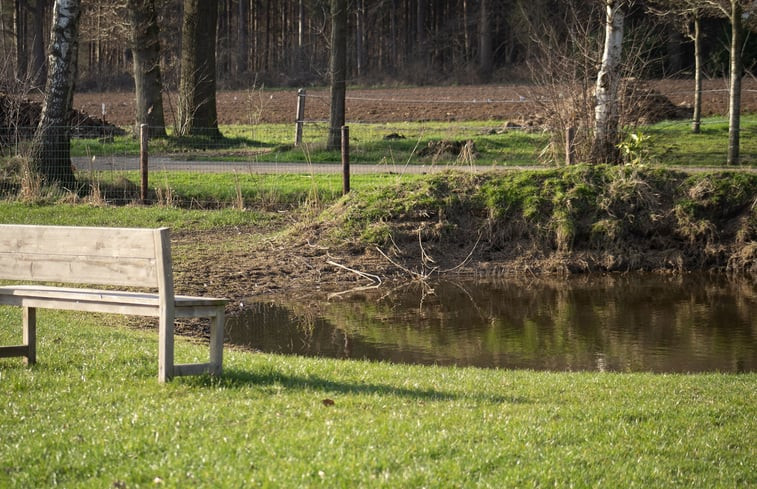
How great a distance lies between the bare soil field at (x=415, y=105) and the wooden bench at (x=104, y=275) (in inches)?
876

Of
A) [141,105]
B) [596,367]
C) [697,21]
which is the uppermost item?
[697,21]

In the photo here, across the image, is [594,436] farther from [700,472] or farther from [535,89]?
[535,89]

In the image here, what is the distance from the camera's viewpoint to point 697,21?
27.1m

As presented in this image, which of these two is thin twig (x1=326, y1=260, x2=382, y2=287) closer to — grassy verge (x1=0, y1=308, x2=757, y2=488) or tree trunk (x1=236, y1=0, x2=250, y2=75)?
grassy verge (x1=0, y1=308, x2=757, y2=488)

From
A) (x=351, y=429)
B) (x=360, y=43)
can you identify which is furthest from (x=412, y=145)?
(x=360, y=43)

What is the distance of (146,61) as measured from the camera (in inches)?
1133

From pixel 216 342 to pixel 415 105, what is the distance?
33.5 meters

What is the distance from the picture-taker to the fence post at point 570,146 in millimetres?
18516

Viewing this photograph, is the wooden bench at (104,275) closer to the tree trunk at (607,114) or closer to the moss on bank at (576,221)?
the moss on bank at (576,221)

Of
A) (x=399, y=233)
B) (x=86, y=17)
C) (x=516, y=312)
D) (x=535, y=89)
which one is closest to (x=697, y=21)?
(x=535, y=89)

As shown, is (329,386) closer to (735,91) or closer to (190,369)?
(190,369)

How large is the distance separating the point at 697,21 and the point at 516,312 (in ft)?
54.9

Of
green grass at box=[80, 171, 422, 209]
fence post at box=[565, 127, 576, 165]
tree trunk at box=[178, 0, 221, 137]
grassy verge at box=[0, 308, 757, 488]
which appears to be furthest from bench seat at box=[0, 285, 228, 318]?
tree trunk at box=[178, 0, 221, 137]

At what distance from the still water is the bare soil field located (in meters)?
15.0
